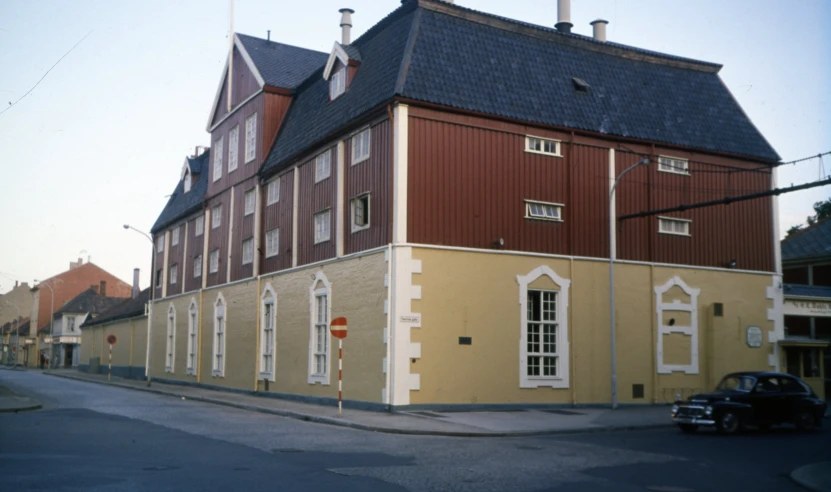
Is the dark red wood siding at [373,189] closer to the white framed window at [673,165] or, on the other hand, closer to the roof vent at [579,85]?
the roof vent at [579,85]

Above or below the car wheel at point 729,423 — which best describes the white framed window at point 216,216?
above

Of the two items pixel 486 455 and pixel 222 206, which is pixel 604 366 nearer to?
pixel 486 455

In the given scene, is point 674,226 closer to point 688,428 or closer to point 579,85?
point 579,85

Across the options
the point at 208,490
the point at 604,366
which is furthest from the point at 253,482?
Result: the point at 604,366

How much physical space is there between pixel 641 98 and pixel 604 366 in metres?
9.94

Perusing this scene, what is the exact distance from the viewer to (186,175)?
160 ft

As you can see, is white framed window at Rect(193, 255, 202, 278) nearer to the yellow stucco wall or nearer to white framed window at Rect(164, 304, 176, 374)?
white framed window at Rect(164, 304, 176, 374)

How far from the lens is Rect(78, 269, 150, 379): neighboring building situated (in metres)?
54.3

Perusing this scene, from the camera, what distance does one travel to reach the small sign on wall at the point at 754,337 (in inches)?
1160

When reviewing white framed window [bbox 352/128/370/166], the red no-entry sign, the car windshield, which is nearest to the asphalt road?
the car windshield

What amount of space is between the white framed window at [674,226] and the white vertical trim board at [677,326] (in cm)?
164

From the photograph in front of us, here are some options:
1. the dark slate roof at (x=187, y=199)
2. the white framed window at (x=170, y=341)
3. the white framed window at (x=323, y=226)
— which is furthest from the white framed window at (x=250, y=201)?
the white framed window at (x=170, y=341)

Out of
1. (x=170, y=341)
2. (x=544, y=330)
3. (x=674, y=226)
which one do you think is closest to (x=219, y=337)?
(x=170, y=341)

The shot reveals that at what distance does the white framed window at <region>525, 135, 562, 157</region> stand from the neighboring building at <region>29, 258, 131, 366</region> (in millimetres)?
85585
